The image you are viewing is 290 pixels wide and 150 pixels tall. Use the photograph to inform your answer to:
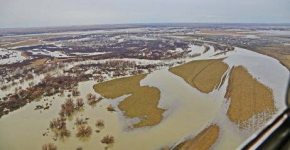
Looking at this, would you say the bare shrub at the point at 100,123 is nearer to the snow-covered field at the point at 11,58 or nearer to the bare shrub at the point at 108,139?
the bare shrub at the point at 108,139

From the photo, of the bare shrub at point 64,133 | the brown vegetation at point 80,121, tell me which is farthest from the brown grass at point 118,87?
the bare shrub at point 64,133

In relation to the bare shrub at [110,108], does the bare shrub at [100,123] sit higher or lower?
higher

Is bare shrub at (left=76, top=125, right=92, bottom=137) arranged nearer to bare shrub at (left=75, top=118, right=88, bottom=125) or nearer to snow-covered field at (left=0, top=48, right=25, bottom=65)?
bare shrub at (left=75, top=118, right=88, bottom=125)

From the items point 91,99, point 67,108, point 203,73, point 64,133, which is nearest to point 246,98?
point 203,73

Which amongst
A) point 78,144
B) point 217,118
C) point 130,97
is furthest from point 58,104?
point 217,118

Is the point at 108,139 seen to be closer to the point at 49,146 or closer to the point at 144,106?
the point at 49,146

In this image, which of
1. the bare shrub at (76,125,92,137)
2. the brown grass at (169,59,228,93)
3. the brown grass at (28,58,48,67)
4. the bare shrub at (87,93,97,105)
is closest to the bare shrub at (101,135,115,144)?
the bare shrub at (76,125,92,137)
